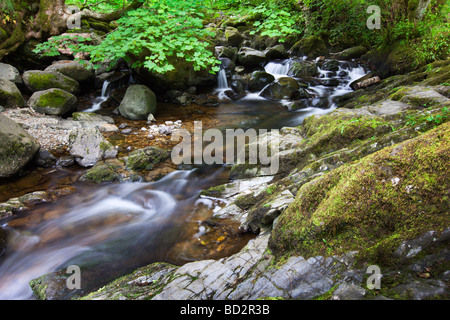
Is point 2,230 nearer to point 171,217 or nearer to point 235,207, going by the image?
point 171,217

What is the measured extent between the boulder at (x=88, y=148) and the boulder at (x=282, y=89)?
7.67 m

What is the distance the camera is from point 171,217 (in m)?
4.93

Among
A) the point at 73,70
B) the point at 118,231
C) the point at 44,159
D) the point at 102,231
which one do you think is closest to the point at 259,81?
the point at 73,70

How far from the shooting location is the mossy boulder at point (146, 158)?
653 cm

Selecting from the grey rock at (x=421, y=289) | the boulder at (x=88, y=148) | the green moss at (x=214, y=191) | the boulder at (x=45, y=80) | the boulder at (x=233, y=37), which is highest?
the boulder at (x=233, y=37)

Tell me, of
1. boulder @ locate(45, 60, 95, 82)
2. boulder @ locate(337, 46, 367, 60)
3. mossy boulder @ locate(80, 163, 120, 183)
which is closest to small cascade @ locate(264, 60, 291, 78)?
boulder @ locate(337, 46, 367, 60)

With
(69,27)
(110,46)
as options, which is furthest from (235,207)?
(69,27)

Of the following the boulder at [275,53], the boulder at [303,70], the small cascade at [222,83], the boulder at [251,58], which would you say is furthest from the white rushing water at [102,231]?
the boulder at [275,53]

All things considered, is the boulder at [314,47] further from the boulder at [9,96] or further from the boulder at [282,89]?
the boulder at [9,96]

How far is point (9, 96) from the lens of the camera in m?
8.30

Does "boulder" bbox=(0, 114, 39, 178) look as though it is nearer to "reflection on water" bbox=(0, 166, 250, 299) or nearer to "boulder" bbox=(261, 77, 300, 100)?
"reflection on water" bbox=(0, 166, 250, 299)

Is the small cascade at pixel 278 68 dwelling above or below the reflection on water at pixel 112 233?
above

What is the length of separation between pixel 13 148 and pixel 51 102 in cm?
367
